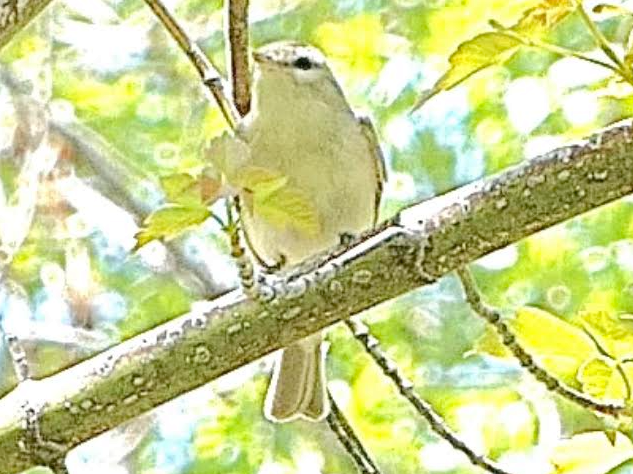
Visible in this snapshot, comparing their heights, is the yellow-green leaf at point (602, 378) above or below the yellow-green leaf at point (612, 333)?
below

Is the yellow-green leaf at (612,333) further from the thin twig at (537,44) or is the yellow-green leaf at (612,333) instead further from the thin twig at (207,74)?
the thin twig at (207,74)

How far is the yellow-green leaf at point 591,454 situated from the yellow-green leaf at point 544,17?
0.83 feet

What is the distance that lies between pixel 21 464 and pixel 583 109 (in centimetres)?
164

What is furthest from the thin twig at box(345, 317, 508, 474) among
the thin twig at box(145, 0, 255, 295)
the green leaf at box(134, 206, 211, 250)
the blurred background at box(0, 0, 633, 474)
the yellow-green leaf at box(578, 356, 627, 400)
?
the blurred background at box(0, 0, 633, 474)

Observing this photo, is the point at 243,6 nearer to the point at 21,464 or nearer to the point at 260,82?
the point at 21,464

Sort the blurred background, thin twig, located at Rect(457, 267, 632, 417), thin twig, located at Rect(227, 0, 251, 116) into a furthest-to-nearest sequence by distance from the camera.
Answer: the blurred background
thin twig, located at Rect(227, 0, 251, 116)
thin twig, located at Rect(457, 267, 632, 417)

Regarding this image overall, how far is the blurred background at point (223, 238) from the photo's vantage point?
253 cm

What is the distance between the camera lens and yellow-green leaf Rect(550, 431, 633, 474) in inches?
35.9

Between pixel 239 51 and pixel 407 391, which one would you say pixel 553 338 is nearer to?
pixel 407 391

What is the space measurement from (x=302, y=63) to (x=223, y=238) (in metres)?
0.36

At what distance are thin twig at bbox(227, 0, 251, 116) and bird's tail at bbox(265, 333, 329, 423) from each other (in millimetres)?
346

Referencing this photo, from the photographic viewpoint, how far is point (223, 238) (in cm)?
235

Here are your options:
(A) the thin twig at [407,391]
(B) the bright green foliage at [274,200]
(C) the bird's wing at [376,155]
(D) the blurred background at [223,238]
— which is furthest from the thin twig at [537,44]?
(D) the blurred background at [223,238]

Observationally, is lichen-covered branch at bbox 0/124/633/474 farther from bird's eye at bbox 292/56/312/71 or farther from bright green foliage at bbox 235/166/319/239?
bird's eye at bbox 292/56/312/71
